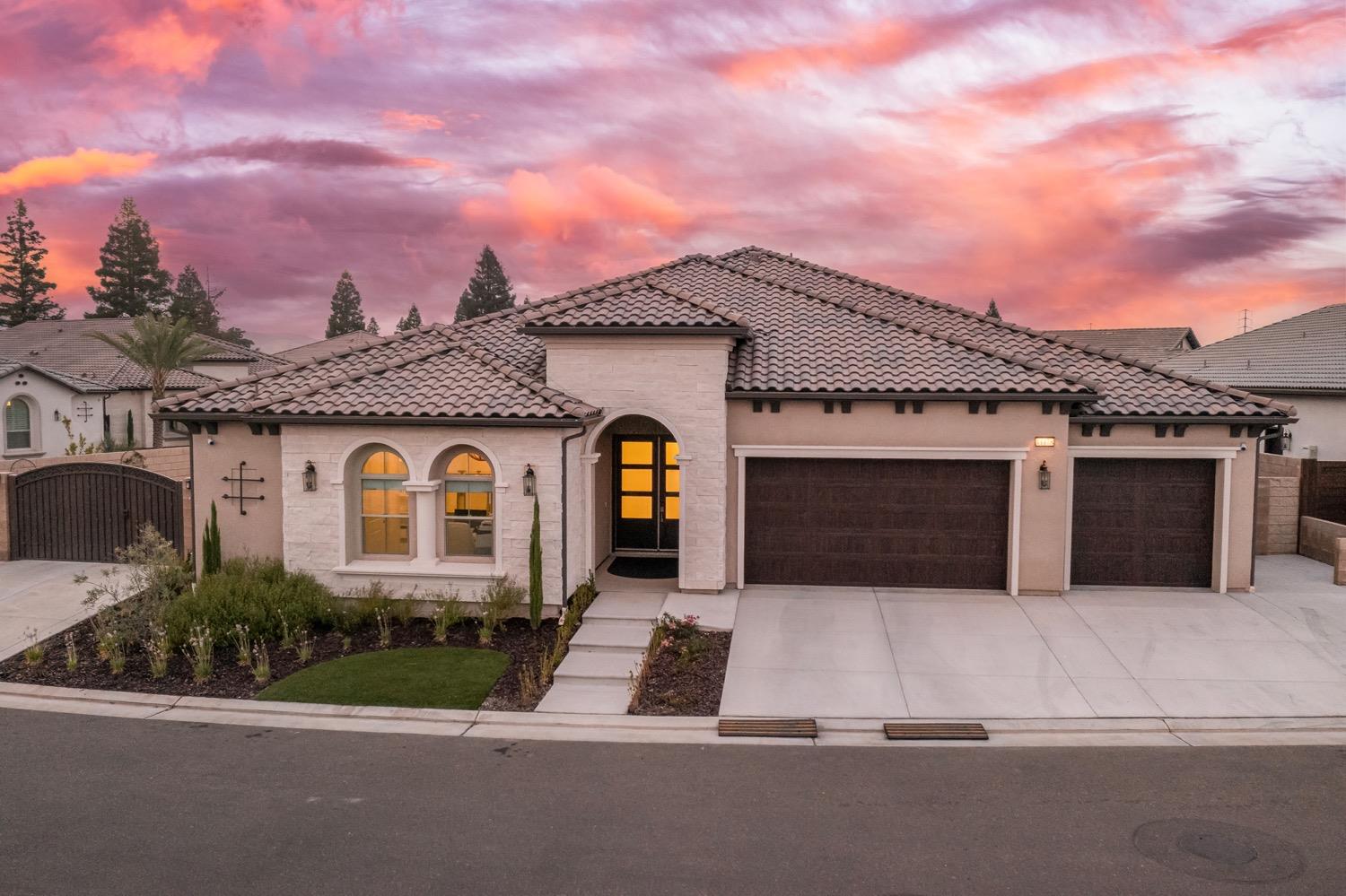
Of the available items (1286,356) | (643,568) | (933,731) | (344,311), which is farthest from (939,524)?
(344,311)

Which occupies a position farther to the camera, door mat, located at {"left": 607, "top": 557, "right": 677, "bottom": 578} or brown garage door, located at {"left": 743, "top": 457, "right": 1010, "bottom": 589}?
door mat, located at {"left": 607, "top": 557, "right": 677, "bottom": 578}

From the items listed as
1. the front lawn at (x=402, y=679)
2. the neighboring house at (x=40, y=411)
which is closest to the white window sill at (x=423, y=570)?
the front lawn at (x=402, y=679)

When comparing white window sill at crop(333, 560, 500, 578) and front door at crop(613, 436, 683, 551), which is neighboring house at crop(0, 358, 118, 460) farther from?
front door at crop(613, 436, 683, 551)

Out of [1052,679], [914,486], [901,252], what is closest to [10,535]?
[914,486]

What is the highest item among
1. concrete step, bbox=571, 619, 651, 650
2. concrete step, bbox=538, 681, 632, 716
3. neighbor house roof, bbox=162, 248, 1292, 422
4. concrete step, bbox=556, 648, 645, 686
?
neighbor house roof, bbox=162, 248, 1292, 422

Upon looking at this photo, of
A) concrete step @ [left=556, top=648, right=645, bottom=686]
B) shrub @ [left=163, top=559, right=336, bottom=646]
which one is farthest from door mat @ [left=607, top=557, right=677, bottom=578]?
shrub @ [left=163, top=559, right=336, bottom=646]

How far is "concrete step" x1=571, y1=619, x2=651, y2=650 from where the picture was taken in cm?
1216

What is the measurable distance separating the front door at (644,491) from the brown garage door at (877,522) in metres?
2.40

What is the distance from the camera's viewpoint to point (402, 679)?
11219mm

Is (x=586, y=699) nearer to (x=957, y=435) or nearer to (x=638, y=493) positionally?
(x=638, y=493)

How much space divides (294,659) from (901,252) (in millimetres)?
23121

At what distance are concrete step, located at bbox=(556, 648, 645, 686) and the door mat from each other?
11.8ft

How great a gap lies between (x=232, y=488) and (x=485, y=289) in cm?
6376

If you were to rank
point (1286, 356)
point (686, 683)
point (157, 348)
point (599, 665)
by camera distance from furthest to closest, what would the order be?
point (157, 348) < point (1286, 356) < point (599, 665) < point (686, 683)
